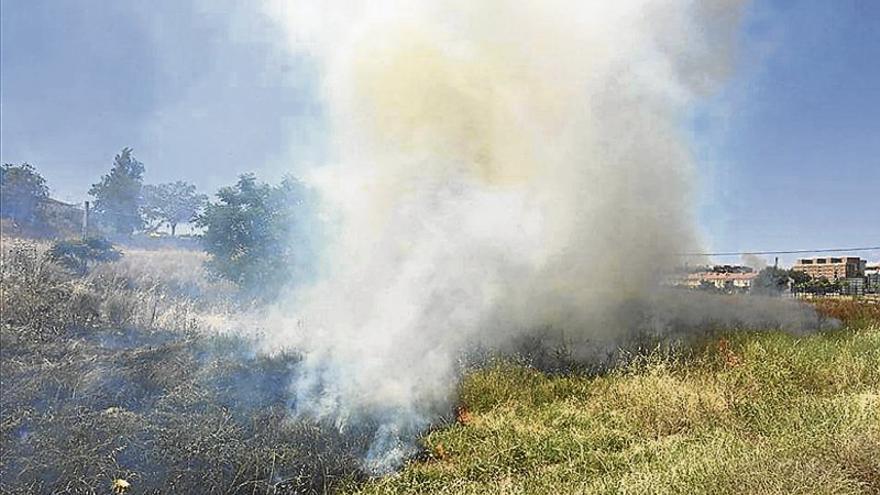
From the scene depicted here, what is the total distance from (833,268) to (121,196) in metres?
37.0

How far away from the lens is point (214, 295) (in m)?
12.9

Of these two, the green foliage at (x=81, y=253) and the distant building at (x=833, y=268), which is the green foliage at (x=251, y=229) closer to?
the green foliage at (x=81, y=253)

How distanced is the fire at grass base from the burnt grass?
1cm

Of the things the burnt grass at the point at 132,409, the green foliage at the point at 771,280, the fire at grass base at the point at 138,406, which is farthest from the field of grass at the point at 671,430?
the green foliage at the point at 771,280

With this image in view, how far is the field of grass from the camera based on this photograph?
215 inches

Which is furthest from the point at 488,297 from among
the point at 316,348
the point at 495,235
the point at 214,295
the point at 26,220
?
the point at 26,220

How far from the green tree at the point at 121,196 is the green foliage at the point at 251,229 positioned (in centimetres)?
157

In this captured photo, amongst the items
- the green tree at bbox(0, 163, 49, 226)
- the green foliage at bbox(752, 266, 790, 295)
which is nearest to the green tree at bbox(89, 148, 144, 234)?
the green tree at bbox(0, 163, 49, 226)

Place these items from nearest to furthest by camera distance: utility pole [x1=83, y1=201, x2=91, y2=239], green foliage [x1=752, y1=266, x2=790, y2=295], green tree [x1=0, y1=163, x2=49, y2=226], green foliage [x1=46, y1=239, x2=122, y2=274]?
green tree [x1=0, y1=163, x2=49, y2=226] < green foliage [x1=46, y1=239, x2=122, y2=274] < utility pole [x1=83, y1=201, x2=91, y2=239] < green foliage [x1=752, y1=266, x2=790, y2=295]

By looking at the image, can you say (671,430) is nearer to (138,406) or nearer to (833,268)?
(138,406)

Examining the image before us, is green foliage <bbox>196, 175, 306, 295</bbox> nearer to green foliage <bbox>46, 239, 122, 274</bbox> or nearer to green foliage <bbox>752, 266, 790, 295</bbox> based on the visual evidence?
green foliage <bbox>46, 239, 122, 274</bbox>

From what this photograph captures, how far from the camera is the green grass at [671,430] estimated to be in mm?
5465

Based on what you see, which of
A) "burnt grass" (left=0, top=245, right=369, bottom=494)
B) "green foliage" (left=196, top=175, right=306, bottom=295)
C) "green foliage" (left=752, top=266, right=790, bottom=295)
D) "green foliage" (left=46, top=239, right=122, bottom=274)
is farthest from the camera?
"green foliage" (left=752, top=266, right=790, bottom=295)

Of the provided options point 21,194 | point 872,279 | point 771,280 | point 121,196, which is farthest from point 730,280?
point 21,194
